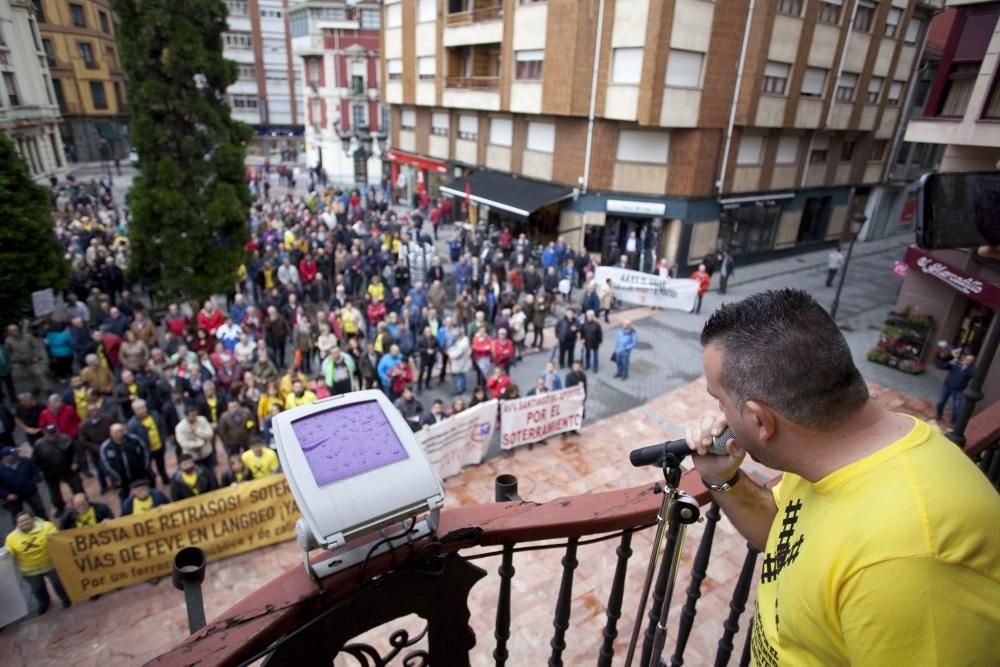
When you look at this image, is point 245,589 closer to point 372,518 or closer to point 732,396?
point 372,518

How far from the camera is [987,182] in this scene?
10.7 ft

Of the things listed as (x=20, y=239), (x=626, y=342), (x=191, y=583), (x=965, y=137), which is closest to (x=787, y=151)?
(x=965, y=137)

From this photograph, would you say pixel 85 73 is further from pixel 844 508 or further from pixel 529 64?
pixel 844 508

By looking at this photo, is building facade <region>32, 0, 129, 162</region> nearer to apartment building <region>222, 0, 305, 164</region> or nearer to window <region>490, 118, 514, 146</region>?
window <region>490, 118, 514, 146</region>

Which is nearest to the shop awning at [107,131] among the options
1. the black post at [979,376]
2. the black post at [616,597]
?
the black post at [616,597]

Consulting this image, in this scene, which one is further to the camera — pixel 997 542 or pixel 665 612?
pixel 665 612

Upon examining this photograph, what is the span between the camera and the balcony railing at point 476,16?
26600 mm

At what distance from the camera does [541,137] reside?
26312mm

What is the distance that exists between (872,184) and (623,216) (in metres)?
17.5

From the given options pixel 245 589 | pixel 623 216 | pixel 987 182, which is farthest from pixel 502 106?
pixel 987 182

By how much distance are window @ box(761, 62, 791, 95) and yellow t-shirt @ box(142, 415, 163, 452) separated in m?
24.4

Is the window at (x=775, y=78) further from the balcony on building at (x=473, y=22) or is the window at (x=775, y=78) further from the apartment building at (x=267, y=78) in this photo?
the apartment building at (x=267, y=78)

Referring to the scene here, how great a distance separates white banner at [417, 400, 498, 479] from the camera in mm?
9969

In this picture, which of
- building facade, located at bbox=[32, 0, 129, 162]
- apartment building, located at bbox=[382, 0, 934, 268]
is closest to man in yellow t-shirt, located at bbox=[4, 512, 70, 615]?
building facade, located at bbox=[32, 0, 129, 162]
